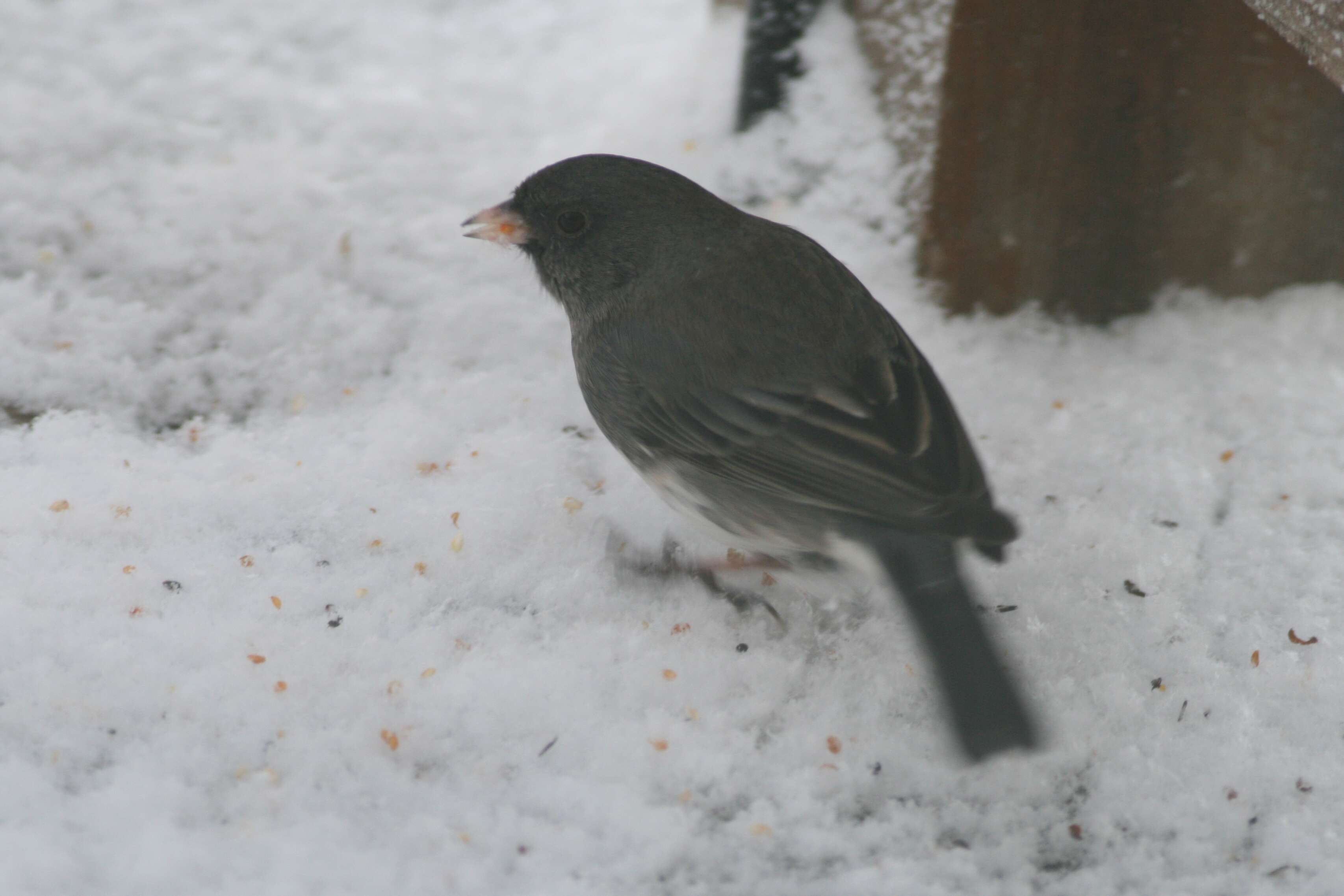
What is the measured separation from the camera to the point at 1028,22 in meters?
2.71

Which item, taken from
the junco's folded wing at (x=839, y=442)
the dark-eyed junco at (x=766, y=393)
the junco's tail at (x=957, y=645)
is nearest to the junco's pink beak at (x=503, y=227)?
the dark-eyed junco at (x=766, y=393)

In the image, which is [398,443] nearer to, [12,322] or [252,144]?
[12,322]

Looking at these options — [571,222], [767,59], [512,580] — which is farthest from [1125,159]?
[512,580]

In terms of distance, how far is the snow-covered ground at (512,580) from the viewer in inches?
68.7

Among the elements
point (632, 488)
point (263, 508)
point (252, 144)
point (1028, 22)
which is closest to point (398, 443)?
point (263, 508)

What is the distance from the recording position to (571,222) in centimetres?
237

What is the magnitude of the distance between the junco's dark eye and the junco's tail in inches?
36.8

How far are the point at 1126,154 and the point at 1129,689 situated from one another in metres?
1.46

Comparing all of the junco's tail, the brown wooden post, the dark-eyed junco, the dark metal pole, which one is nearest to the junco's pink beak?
the dark-eyed junco

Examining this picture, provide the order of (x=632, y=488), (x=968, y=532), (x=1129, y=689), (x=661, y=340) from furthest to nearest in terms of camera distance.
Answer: (x=632, y=488) → (x=661, y=340) → (x=1129, y=689) → (x=968, y=532)

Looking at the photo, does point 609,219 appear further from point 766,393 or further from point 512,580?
point 512,580

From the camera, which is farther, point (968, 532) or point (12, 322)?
point (12, 322)

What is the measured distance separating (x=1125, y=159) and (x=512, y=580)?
187 centimetres

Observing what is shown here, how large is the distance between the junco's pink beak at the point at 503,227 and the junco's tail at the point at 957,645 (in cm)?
105
